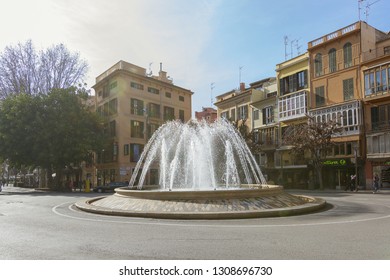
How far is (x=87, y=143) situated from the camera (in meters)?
40.8

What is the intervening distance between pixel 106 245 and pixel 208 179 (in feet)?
60.7

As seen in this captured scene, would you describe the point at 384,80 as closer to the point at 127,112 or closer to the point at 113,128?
the point at 127,112

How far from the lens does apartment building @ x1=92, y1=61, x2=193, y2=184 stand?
50250mm

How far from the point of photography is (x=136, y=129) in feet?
173

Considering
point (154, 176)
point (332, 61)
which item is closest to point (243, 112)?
point (332, 61)

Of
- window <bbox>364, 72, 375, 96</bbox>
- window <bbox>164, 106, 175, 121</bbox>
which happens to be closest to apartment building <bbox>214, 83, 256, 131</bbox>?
window <bbox>164, 106, 175, 121</bbox>

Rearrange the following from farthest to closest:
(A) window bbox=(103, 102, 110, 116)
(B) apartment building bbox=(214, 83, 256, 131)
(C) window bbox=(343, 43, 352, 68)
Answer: (A) window bbox=(103, 102, 110, 116) < (B) apartment building bbox=(214, 83, 256, 131) < (C) window bbox=(343, 43, 352, 68)

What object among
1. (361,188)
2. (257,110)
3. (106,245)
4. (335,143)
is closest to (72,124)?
(257,110)

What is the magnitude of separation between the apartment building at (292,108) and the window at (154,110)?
770 inches

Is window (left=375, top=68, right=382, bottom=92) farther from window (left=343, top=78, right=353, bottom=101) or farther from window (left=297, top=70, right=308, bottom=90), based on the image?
window (left=297, top=70, right=308, bottom=90)

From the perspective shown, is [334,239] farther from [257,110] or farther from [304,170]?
[257,110]

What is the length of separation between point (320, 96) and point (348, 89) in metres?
3.44

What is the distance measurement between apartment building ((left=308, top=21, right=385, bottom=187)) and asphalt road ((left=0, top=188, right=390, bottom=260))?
25382mm

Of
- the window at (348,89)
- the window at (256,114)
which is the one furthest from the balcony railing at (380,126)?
the window at (256,114)
